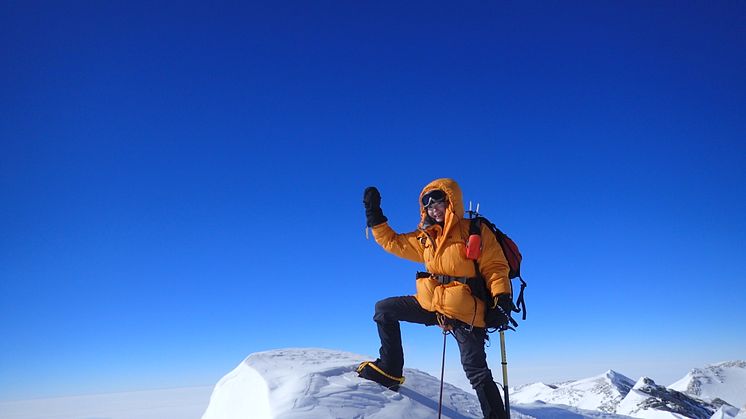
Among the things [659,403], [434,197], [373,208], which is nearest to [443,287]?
[434,197]

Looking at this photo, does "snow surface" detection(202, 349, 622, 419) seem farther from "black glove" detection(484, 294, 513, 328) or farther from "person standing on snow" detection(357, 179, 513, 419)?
"black glove" detection(484, 294, 513, 328)

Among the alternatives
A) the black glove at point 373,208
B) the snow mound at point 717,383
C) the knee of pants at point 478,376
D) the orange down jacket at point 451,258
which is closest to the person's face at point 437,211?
the orange down jacket at point 451,258

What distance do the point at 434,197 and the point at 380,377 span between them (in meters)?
2.62

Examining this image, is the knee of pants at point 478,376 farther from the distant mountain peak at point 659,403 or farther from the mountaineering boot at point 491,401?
the distant mountain peak at point 659,403

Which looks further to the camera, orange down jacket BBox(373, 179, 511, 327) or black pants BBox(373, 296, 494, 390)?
black pants BBox(373, 296, 494, 390)

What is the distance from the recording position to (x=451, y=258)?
598cm

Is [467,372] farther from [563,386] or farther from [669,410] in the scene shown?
[563,386]

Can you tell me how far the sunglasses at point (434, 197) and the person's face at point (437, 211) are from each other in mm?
32

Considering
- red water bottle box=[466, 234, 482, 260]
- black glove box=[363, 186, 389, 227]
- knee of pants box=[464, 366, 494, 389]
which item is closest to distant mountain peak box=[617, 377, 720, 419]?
knee of pants box=[464, 366, 494, 389]

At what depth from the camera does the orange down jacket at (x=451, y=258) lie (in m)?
5.81

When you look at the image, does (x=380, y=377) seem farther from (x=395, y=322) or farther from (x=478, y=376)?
(x=478, y=376)

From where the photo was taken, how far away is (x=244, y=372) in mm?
7055

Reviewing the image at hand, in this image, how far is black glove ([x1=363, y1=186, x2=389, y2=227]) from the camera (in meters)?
6.82

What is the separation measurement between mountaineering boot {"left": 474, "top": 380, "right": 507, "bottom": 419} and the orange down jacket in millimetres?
732
